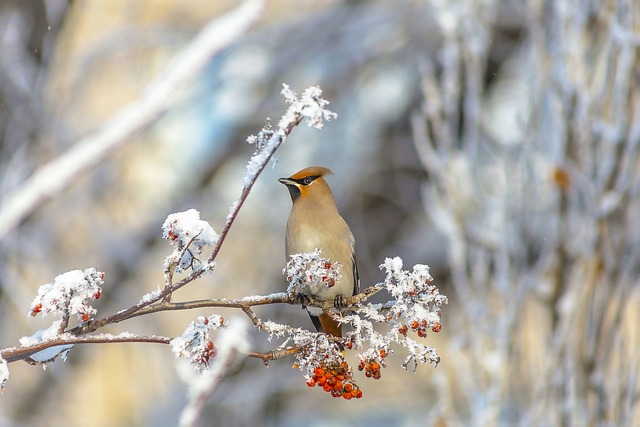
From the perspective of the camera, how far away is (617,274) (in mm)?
3918

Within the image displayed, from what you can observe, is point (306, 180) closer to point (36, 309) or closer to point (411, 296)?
point (411, 296)

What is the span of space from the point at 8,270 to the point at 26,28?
1.76 m

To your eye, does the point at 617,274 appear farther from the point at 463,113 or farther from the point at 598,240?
the point at 463,113

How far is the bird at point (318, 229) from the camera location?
2.65 m

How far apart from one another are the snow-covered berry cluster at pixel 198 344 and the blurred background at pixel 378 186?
292 cm

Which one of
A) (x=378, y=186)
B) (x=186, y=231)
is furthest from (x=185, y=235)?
(x=378, y=186)

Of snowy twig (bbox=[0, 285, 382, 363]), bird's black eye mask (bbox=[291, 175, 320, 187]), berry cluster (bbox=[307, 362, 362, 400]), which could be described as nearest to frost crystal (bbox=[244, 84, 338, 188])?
snowy twig (bbox=[0, 285, 382, 363])

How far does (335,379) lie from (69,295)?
513mm

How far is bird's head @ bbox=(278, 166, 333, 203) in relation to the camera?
270cm

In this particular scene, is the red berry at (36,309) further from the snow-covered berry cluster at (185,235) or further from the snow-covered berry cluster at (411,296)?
the snow-covered berry cluster at (411,296)

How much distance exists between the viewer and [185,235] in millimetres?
1326

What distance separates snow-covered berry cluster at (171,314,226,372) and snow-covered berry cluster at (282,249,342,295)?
0.24 meters

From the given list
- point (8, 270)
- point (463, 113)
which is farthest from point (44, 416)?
point (463, 113)

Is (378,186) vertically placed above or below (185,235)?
above
